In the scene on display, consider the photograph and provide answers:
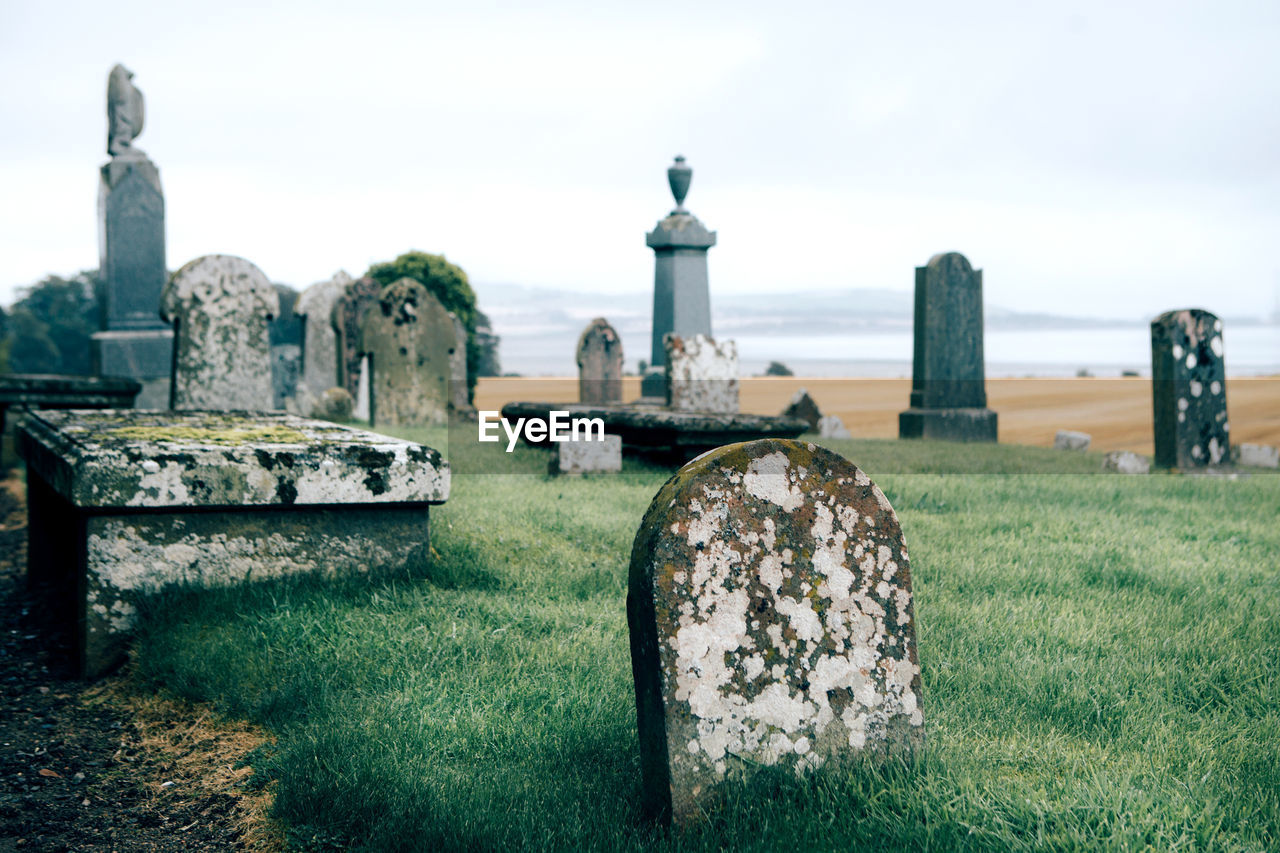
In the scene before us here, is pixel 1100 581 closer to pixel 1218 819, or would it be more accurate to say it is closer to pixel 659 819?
pixel 1218 819

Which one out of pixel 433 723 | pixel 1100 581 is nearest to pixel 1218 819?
pixel 433 723

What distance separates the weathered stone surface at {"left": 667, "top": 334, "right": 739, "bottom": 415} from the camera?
10.5 meters

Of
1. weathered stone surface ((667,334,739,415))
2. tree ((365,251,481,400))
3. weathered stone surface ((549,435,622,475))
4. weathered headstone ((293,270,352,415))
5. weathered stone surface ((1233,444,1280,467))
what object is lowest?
weathered stone surface ((1233,444,1280,467))

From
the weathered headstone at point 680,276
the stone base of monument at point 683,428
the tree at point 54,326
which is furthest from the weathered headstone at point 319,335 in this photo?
the tree at point 54,326

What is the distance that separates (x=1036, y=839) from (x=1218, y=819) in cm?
49

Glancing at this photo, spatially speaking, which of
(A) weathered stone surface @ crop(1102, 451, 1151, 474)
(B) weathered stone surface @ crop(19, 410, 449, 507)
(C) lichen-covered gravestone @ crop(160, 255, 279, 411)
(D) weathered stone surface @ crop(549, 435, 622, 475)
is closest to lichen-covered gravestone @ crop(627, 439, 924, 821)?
(B) weathered stone surface @ crop(19, 410, 449, 507)

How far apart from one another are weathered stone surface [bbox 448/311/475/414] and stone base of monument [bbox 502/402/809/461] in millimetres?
4850

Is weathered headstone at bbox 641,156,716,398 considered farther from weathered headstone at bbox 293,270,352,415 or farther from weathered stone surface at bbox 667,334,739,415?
weathered headstone at bbox 293,270,352,415

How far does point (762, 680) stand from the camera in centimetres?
241

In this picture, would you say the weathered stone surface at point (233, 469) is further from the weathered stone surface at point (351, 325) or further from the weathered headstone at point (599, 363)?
the weathered stone surface at point (351, 325)

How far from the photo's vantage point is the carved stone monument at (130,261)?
528 inches

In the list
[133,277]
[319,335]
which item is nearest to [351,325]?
[319,335]

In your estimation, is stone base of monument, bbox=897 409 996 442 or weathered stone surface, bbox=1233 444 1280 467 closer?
weathered stone surface, bbox=1233 444 1280 467

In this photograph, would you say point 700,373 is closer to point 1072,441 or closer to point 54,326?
point 1072,441
